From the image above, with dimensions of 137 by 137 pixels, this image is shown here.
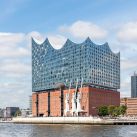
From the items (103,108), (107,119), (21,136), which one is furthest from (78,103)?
(21,136)

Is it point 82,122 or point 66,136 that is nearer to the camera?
point 66,136

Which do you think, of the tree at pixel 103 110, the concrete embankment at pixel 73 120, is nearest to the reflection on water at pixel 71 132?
the concrete embankment at pixel 73 120

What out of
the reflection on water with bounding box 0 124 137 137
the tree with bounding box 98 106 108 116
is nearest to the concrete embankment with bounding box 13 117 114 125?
the tree with bounding box 98 106 108 116

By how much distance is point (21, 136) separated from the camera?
83438 mm

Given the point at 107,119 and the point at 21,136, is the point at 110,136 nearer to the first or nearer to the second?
the point at 21,136

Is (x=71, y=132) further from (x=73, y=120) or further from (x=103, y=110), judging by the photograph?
(x=103, y=110)

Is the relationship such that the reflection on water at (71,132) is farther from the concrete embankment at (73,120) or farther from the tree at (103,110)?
the tree at (103,110)

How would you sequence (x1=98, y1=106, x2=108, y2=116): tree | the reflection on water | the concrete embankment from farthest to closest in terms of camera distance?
(x1=98, y1=106, x2=108, y2=116): tree, the concrete embankment, the reflection on water

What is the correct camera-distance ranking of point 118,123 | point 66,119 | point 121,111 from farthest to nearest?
1. point 121,111
2. point 66,119
3. point 118,123

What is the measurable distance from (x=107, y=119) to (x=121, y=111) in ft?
99.7

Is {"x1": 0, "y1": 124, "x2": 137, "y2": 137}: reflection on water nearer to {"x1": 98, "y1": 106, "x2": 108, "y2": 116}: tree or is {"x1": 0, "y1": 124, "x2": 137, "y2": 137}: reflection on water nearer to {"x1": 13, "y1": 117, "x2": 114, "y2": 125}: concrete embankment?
{"x1": 13, "y1": 117, "x2": 114, "y2": 125}: concrete embankment

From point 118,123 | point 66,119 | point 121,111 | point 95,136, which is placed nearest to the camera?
point 95,136

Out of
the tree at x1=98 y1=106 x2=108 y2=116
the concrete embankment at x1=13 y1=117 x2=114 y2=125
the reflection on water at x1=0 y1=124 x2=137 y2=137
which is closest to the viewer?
the reflection on water at x1=0 y1=124 x2=137 y2=137

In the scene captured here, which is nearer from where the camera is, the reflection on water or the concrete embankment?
the reflection on water
